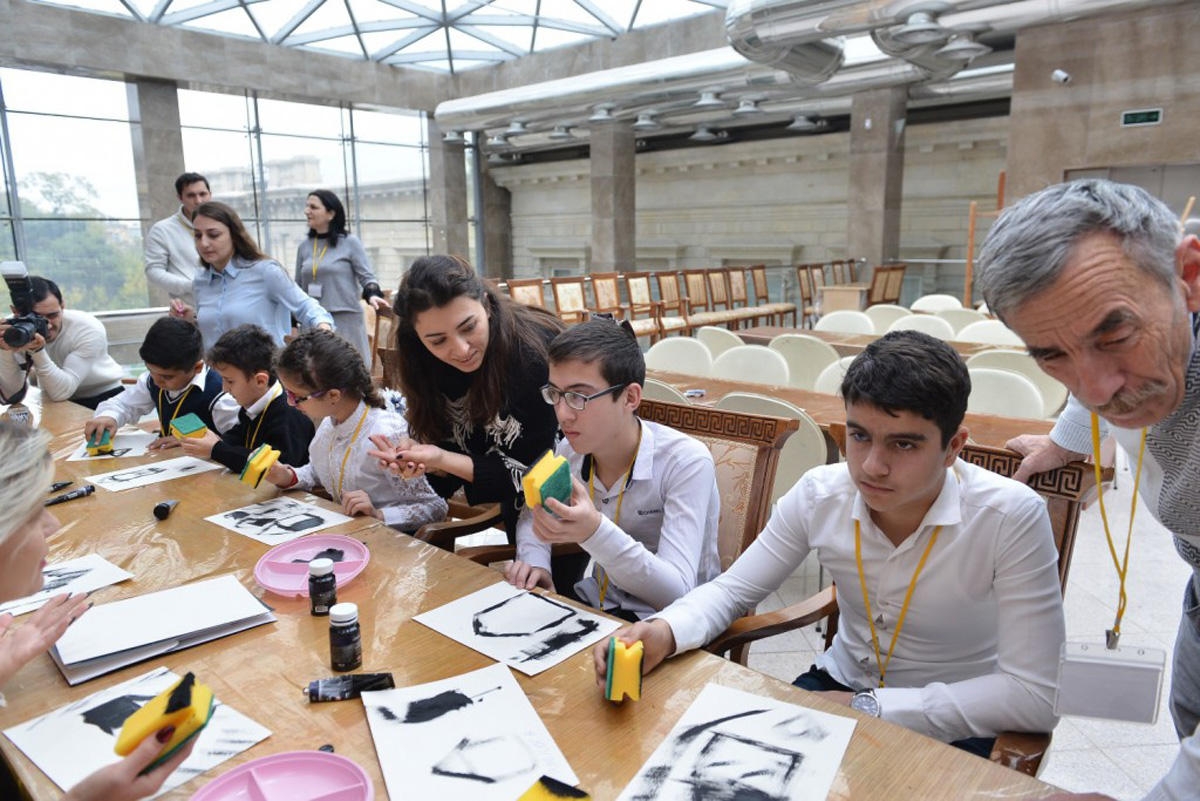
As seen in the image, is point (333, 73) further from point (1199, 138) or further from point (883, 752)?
point (883, 752)

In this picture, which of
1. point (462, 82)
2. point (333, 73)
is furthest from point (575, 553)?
point (462, 82)

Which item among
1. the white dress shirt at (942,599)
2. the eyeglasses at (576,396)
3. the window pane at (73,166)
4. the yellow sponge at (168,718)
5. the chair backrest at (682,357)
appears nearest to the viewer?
the yellow sponge at (168,718)

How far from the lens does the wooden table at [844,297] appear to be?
926 cm

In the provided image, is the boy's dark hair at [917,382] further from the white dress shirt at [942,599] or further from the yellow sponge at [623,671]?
the yellow sponge at [623,671]

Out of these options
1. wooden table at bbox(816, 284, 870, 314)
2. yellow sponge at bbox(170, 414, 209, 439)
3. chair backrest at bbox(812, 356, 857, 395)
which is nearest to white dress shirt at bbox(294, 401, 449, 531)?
yellow sponge at bbox(170, 414, 209, 439)

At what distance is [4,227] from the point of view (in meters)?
9.19

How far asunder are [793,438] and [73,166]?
425 inches

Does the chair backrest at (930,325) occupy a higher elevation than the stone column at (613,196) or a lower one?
lower

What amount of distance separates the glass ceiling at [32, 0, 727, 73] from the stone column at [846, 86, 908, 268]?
2.60m

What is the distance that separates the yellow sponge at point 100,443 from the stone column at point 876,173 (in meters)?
10.2

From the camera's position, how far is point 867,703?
1236 millimetres

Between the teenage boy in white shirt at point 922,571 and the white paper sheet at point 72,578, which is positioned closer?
the teenage boy in white shirt at point 922,571

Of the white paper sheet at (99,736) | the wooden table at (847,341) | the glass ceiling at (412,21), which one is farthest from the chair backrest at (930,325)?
the glass ceiling at (412,21)

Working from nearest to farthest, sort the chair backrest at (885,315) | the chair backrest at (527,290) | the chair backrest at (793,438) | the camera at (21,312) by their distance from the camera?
the chair backrest at (793,438) < the camera at (21,312) < the chair backrest at (885,315) < the chair backrest at (527,290)
